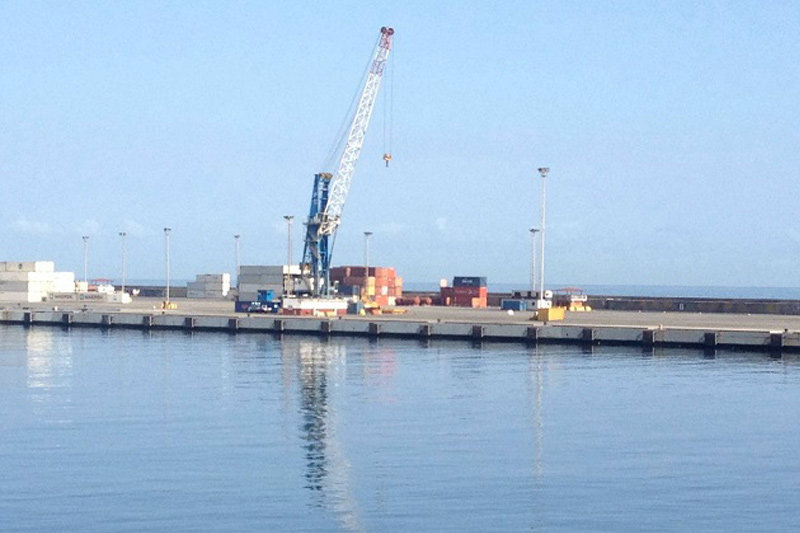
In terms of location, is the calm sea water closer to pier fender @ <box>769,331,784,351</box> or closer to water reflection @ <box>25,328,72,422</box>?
water reflection @ <box>25,328,72,422</box>

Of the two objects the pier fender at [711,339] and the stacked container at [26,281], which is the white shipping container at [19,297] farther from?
the pier fender at [711,339]

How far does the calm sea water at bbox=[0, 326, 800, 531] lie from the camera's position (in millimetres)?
32000

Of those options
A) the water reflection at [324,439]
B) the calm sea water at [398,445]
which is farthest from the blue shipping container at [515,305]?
the calm sea water at [398,445]

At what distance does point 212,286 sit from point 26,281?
3618 cm

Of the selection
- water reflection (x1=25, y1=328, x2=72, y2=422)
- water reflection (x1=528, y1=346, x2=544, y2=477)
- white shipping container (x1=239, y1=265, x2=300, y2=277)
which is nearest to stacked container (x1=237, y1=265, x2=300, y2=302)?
white shipping container (x1=239, y1=265, x2=300, y2=277)

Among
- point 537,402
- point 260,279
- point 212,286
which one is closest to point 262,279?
point 260,279

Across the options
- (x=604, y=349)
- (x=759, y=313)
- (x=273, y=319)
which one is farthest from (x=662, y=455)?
(x=759, y=313)

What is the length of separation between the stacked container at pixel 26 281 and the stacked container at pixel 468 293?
175 ft

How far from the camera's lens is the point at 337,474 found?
37.3m

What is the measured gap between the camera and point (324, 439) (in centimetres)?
4369

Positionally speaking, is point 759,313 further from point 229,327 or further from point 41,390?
point 41,390

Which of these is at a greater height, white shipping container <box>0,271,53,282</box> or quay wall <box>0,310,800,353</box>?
white shipping container <box>0,271,53,282</box>

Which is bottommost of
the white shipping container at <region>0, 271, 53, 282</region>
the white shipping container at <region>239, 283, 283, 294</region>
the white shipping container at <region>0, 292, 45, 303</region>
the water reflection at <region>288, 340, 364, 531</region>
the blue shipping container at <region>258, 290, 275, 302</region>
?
the water reflection at <region>288, 340, 364, 531</region>

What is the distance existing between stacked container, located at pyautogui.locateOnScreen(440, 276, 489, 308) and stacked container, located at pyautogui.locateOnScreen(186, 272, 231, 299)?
4015cm
